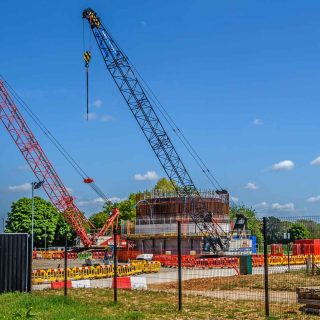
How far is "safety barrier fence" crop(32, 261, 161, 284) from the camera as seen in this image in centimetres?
3569

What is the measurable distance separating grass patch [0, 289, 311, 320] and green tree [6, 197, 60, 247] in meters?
93.4

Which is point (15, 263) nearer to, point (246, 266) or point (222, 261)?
point (246, 266)

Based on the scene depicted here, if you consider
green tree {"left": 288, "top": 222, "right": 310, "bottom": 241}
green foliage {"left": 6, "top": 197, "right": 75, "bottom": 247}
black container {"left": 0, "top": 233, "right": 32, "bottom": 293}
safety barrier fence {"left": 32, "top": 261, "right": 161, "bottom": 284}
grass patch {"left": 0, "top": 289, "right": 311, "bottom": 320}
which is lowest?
safety barrier fence {"left": 32, "top": 261, "right": 161, "bottom": 284}

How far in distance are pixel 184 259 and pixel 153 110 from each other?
80.6 ft

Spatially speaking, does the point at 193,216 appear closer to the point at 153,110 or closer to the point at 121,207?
the point at 153,110

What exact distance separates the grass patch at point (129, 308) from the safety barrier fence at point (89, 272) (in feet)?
46.9

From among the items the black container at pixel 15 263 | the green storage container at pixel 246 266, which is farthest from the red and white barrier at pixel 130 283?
the green storage container at pixel 246 266

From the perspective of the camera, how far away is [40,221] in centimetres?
11369

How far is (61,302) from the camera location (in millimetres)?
18703

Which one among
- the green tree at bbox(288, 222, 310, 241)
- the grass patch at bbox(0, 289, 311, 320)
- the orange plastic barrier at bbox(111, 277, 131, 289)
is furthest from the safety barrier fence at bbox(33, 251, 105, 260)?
the green tree at bbox(288, 222, 310, 241)

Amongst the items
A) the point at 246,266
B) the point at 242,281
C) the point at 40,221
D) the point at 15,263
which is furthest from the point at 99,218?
the point at 15,263

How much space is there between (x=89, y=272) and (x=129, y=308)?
21035 millimetres

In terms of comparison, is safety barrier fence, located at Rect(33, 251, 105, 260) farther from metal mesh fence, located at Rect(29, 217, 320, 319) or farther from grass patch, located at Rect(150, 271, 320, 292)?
grass patch, located at Rect(150, 271, 320, 292)

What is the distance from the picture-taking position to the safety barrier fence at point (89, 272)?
35688mm
